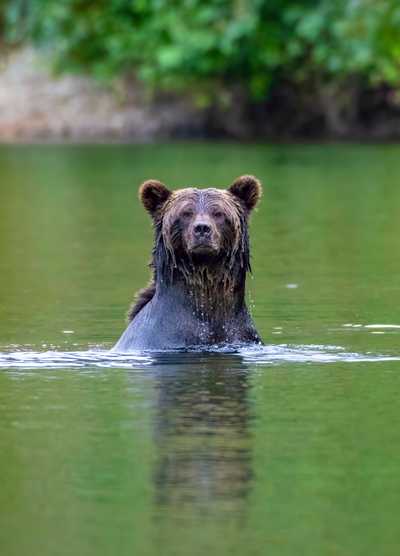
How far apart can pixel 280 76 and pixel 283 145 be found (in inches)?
204

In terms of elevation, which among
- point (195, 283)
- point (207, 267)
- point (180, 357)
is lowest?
point (180, 357)

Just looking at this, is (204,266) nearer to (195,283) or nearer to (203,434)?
(195,283)

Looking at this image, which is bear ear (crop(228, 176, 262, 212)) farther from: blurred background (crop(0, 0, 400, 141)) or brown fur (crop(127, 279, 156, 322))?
blurred background (crop(0, 0, 400, 141))

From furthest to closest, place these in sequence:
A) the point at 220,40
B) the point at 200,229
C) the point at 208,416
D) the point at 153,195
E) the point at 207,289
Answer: the point at 220,40, the point at 153,195, the point at 207,289, the point at 200,229, the point at 208,416

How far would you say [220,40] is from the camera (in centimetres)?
4569

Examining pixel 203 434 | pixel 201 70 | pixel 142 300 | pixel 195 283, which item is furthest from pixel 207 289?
pixel 201 70

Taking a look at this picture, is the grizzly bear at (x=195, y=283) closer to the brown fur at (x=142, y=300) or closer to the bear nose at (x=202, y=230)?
the bear nose at (x=202, y=230)

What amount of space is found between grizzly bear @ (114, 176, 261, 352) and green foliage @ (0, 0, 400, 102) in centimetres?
3018

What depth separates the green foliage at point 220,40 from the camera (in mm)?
44219

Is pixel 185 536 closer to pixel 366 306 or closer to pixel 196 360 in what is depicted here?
pixel 196 360

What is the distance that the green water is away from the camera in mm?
8289

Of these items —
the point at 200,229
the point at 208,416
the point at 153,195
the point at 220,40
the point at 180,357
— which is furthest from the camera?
the point at 220,40

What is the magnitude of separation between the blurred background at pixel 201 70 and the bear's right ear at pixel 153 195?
30.2 m

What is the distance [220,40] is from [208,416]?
35413 millimetres
